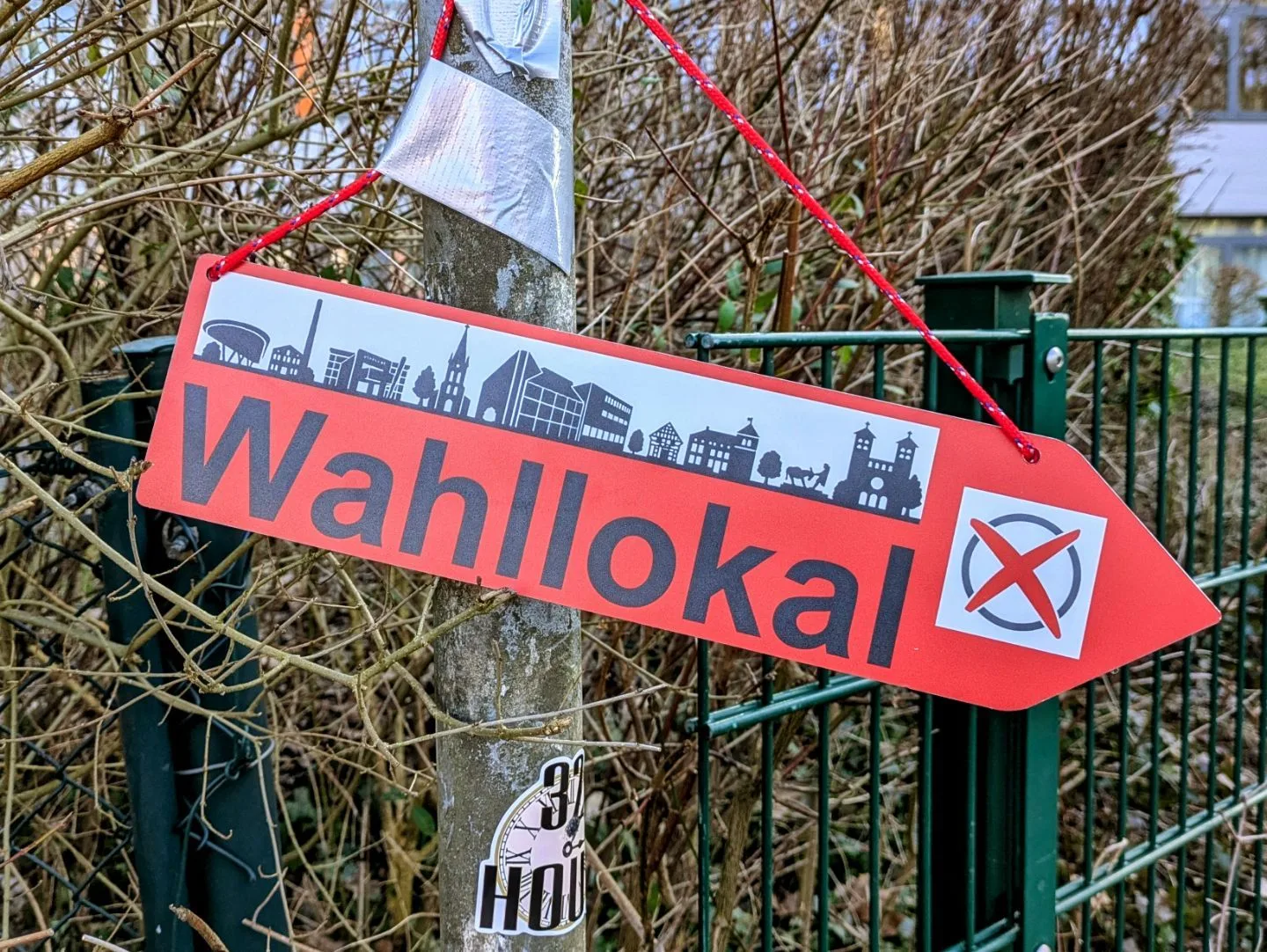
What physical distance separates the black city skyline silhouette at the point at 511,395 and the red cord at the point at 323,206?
7 cm

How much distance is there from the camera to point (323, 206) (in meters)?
1.21

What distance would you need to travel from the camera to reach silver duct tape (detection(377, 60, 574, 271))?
113 centimetres

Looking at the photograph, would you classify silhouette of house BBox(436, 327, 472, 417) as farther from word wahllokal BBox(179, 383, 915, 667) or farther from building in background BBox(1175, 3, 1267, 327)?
building in background BBox(1175, 3, 1267, 327)

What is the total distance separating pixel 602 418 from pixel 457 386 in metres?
0.17

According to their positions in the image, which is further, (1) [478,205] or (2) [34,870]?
(2) [34,870]

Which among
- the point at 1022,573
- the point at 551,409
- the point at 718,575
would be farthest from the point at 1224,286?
the point at 551,409

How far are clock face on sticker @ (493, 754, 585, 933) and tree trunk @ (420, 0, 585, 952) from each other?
0.01 m

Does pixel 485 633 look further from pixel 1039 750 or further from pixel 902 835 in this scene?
pixel 902 835

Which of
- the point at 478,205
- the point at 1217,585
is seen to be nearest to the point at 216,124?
the point at 478,205

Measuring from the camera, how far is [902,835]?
347 cm

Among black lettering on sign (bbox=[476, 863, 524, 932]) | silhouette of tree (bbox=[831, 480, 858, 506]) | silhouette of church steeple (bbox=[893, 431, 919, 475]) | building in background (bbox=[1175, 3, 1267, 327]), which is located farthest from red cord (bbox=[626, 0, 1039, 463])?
building in background (bbox=[1175, 3, 1267, 327])

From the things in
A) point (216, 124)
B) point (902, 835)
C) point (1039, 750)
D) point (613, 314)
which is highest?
point (216, 124)

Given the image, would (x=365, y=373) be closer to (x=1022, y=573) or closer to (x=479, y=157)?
(x=479, y=157)

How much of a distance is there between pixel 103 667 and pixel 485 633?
1411mm
